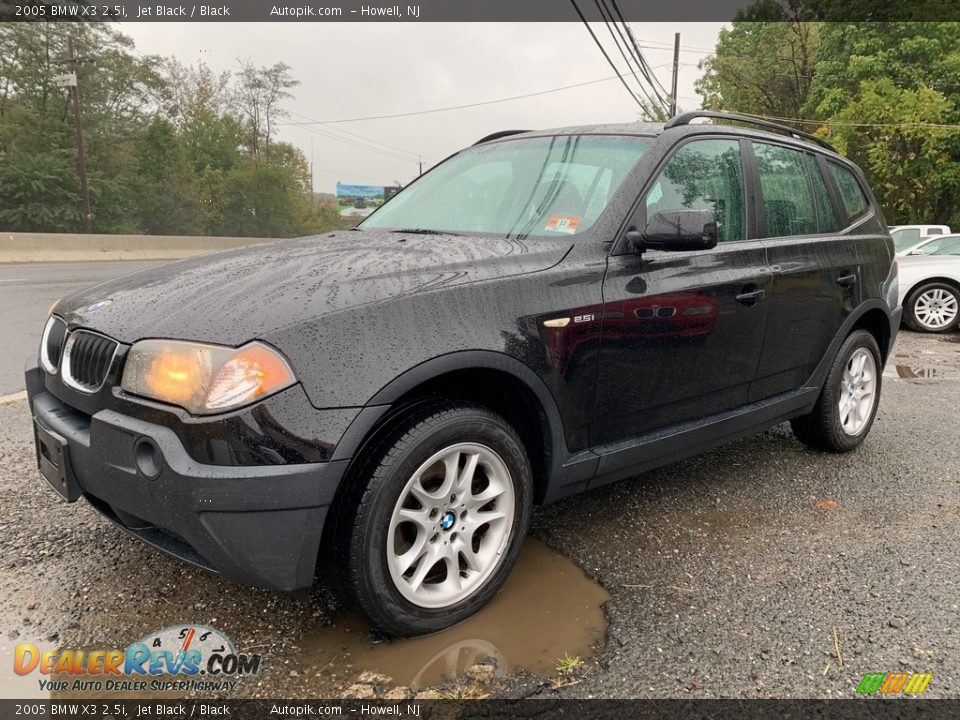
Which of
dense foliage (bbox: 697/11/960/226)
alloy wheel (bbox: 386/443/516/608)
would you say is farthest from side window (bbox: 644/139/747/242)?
dense foliage (bbox: 697/11/960/226)

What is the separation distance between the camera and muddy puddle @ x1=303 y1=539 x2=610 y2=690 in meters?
2.13

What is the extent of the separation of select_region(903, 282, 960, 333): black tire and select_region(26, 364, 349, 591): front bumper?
1012 centimetres

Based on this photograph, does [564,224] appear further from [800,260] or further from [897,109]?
[897,109]

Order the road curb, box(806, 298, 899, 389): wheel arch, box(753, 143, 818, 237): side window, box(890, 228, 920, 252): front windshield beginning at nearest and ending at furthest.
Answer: box(753, 143, 818, 237): side window
box(806, 298, 899, 389): wheel arch
box(890, 228, 920, 252): front windshield
the road curb

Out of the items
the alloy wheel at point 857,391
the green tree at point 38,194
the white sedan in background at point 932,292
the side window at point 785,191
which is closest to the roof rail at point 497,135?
the side window at point 785,191

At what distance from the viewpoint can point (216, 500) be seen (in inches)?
74.0

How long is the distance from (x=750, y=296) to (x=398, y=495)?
1.96 m

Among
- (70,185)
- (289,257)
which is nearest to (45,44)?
(70,185)

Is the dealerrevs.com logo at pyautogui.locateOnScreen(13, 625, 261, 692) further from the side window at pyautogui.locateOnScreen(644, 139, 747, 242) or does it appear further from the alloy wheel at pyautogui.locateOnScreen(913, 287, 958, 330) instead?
the alloy wheel at pyautogui.locateOnScreen(913, 287, 958, 330)

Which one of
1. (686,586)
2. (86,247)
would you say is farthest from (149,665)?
(86,247)

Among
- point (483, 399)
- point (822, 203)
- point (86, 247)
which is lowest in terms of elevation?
point (86, 247)

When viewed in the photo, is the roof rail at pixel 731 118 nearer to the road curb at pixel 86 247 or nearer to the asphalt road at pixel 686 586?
the asphalt road at pixel 686 586

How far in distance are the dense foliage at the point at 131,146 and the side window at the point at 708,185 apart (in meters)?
32.9

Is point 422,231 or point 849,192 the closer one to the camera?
point 422,231
